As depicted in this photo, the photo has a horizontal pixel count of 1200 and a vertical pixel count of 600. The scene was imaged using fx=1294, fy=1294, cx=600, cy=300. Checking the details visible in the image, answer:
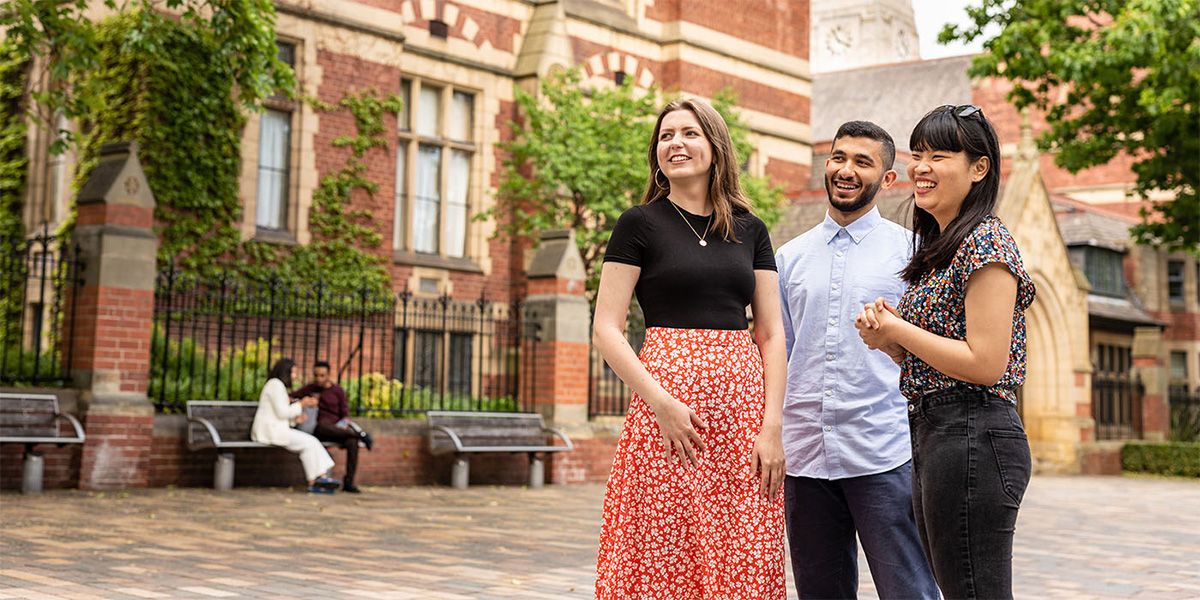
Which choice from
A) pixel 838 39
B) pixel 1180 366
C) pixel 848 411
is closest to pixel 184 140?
pixel 848 411

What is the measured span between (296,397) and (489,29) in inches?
410

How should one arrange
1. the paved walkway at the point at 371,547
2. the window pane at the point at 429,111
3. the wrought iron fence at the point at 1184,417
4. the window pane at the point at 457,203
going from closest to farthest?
the paved walkway at the point at 371,547
the window pane at the point at 429,111
the window pane at the point at 457,203
the wrought iron fence at the point at 1184,417

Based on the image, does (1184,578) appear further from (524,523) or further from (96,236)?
(96,236)

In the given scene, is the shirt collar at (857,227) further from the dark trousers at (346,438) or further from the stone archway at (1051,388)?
the stone archway at (1051,388)

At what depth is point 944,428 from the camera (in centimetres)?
342

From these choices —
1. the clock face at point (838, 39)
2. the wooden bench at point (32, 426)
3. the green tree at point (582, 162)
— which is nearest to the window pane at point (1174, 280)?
the green tree at point (582, 162)

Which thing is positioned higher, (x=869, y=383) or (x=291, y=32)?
(x=291, y=32)

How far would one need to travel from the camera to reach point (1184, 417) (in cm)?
2984

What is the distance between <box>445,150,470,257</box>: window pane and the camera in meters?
22.4

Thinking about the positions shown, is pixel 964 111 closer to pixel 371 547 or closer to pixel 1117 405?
pixel 371 547

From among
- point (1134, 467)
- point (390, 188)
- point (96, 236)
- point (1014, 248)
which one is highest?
point (390, 188)

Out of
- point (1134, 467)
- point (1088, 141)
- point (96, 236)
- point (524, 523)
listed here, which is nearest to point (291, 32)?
point (96, 236)

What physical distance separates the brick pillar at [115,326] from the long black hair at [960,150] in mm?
10866

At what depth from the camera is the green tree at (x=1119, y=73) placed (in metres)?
18.4
